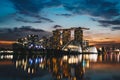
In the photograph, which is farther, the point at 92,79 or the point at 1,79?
the point at 92,79

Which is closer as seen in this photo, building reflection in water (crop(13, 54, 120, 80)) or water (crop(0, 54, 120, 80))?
water (crop(0, 54, 120, 80))

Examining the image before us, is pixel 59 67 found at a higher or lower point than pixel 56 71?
lower

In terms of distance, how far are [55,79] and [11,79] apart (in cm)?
645

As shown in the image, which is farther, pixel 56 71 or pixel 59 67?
pixel 59 67

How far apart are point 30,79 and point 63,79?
4713 mm

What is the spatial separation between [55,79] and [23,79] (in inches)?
188

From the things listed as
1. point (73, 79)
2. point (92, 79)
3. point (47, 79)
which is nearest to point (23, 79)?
point (47, 79)

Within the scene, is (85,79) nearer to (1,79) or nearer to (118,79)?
(118,79)

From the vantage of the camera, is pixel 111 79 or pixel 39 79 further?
pixel 111 79

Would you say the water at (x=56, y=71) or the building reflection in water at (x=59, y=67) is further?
the building reflection in water at (x=59, y=67)

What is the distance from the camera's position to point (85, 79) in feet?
132

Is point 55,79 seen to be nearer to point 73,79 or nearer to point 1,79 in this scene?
point 73,79

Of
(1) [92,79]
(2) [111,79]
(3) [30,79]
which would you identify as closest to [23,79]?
(3) [30,79]

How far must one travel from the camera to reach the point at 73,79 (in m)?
39.2
